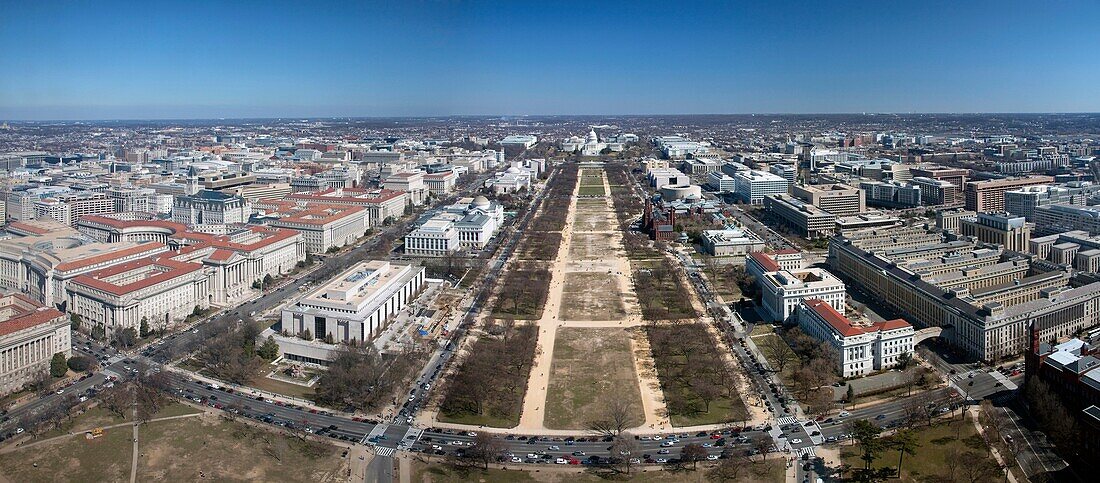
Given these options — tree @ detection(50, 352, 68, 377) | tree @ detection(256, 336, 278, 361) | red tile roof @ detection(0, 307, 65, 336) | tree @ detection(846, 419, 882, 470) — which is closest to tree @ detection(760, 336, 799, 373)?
tree @ detection(846, 419, 882, 470)

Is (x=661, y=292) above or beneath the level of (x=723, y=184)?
beneath

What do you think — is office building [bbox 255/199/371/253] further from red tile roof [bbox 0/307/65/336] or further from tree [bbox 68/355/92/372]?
tree [bbox 68/355/92/372]

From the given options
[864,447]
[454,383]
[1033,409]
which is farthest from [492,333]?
[1033,409]

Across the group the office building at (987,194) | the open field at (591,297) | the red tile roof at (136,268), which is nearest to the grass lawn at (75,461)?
the red tile roof at (136,268)

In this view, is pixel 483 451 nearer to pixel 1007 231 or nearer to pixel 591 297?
pixel 591 297

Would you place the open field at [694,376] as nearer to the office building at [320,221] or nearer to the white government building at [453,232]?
the white government building at [453,232]

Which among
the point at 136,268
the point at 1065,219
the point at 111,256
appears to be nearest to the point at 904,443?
the point at 136,268

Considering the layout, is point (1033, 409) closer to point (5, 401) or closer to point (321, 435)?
point (321, 435)
